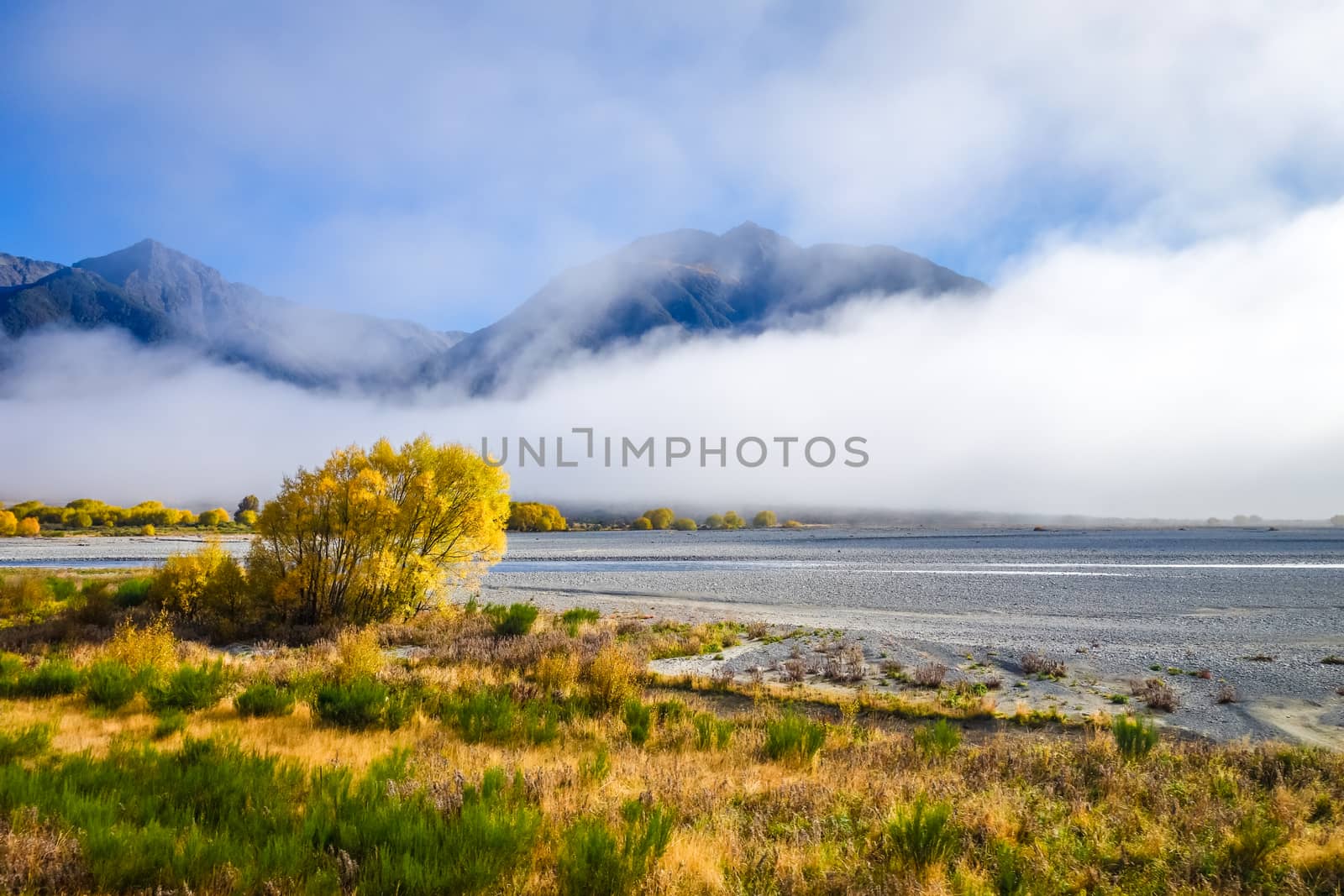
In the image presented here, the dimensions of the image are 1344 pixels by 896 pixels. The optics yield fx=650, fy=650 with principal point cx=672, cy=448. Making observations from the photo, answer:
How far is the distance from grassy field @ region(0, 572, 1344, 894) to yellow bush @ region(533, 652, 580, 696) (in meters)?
0.41

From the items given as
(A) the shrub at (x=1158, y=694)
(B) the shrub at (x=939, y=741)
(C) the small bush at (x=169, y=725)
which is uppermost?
(C) the small bush at (x=169, y=725)

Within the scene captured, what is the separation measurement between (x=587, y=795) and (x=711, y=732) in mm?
3893

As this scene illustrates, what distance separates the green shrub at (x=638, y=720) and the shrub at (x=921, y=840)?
483 centimetres

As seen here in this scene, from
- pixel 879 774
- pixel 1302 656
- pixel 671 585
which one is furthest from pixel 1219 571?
pixel 879 774

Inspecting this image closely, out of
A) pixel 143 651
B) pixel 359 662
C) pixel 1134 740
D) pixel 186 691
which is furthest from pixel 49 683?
pixel 1134 740

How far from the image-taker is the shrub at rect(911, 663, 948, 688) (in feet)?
48.3

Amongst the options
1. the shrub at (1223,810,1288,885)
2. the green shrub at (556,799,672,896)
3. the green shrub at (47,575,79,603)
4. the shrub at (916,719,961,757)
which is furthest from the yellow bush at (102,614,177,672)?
the green shrub at (47,575,79,603)

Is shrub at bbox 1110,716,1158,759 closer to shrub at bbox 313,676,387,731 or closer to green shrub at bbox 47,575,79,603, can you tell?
shrub at bbox 313,676,387,731

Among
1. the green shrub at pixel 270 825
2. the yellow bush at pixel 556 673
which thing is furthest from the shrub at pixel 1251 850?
the yellow bush at pixel 556 673

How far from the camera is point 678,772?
7.49 m

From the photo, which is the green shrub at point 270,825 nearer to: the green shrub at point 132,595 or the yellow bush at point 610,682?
the yellow bush at point 610,682

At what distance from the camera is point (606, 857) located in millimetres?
4457

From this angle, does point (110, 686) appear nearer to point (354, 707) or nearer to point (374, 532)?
point (354, 707)

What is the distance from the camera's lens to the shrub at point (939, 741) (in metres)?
9.06
